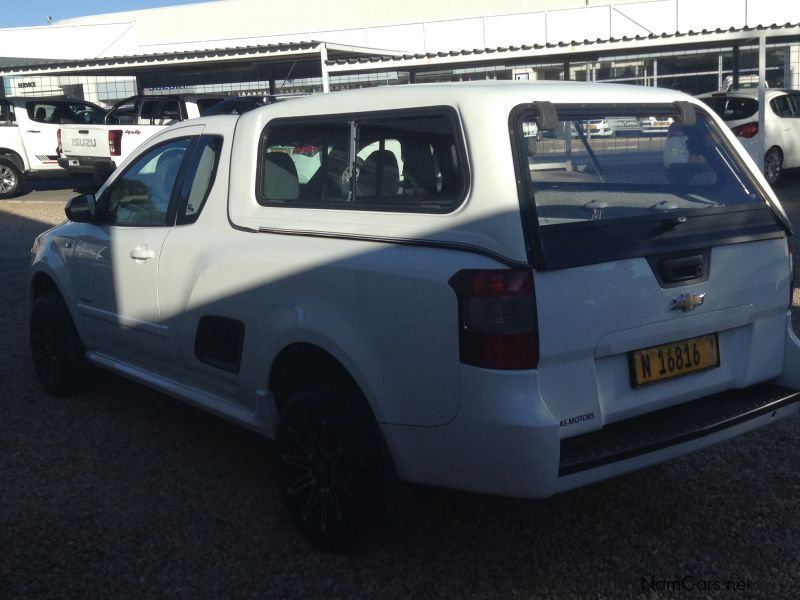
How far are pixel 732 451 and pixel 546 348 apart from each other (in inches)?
83.1

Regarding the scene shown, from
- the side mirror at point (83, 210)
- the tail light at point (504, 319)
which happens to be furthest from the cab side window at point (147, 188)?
the tail light at point (504, 319)

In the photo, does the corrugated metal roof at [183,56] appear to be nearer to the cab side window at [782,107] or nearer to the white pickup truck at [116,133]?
the white pickup truck at [116,133]

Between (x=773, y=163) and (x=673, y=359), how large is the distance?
565 inches

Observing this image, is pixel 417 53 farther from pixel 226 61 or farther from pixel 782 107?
pixel 782 107

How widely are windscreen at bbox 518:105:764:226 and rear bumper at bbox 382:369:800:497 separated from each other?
0.78 meters

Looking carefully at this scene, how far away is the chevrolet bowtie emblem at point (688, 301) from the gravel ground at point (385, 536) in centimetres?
99

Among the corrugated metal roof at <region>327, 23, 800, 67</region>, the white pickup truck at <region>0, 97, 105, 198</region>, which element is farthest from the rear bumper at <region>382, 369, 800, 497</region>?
the white pickup truck at <region>0, 97, 105, 198</region>

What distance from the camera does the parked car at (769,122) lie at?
632 inches

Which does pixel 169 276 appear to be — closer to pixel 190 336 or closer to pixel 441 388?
Answer: pixel 190 336

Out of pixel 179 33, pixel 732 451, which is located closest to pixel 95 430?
pixel 732 451

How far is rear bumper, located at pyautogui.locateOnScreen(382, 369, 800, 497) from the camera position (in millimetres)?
3148

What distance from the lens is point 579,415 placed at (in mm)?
3281

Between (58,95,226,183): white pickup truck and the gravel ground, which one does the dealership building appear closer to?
(58,95,226,183): white pickup truck
